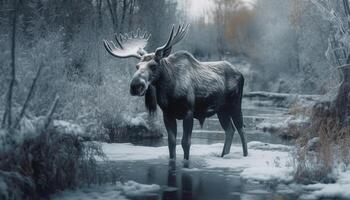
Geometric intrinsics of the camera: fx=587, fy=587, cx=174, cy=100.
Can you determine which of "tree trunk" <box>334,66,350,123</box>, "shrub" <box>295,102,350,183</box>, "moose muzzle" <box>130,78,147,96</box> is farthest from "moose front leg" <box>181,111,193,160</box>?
"tree trunk" <box>334,66,350,123</box>

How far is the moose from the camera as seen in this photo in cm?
1091

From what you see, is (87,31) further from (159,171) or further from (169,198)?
(169,198)

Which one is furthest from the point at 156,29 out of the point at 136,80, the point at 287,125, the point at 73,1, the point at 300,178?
the point at 300,178

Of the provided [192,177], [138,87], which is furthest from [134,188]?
[138,87]

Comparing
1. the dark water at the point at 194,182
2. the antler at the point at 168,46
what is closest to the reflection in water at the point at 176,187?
the dark water at the point at 194,182

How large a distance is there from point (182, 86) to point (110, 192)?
352 centimetres

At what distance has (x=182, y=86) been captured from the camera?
11.1 metres

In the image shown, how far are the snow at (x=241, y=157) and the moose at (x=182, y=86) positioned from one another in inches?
17.2

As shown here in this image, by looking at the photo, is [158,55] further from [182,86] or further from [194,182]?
[194,182]

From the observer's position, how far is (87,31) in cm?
2267

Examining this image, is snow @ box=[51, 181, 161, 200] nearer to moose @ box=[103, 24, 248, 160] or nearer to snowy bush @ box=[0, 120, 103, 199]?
snowy bush @ box=[0, 120, 103, 199]

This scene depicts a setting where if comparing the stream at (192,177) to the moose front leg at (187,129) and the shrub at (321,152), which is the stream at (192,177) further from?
the shrub at (321,152)

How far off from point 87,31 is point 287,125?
8.64m

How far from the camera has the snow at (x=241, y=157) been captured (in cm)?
955
